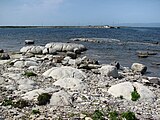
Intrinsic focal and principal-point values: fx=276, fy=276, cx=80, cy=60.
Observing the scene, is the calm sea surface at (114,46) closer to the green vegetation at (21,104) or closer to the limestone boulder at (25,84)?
the limestone boulder at (25,84)

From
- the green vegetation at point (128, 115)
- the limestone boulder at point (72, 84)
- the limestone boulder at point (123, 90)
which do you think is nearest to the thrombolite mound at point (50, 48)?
the limestone boulder at point (72, 84)

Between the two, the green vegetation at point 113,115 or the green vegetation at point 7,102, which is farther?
the green vegetation at point 7,102

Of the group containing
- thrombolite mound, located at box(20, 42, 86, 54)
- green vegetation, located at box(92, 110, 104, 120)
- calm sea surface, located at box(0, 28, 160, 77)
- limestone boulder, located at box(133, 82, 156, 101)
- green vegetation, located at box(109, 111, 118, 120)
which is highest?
green vegetation, located at box(92, 110, 104, 120)

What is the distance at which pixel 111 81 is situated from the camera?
18.8 m

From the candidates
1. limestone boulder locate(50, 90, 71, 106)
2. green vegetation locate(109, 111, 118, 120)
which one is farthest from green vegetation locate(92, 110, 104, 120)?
limestone boulder locate(50, 90, 71, 106)

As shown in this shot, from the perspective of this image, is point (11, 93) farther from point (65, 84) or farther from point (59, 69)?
point (59, 69)

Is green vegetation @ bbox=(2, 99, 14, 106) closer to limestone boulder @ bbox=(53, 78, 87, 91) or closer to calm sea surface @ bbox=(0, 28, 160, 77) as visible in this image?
limestone boulder @ bbox=(53, 78, 87, 91)

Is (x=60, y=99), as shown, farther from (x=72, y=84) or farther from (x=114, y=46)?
(x=114, y=46)

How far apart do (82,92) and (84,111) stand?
3.08 meters

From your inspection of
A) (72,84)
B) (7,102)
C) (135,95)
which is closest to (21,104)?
(7,102)

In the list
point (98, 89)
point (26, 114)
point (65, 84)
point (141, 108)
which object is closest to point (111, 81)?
point (98, 89)

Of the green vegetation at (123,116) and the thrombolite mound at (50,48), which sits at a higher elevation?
the green vegetation at (123,116)

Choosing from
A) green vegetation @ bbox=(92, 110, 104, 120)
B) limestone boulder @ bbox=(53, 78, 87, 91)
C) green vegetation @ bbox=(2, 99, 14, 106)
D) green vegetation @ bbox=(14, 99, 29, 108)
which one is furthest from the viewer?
limestone boulder @ bbox=(53, 78, 87, 91)

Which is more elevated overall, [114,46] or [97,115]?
[97,115]
